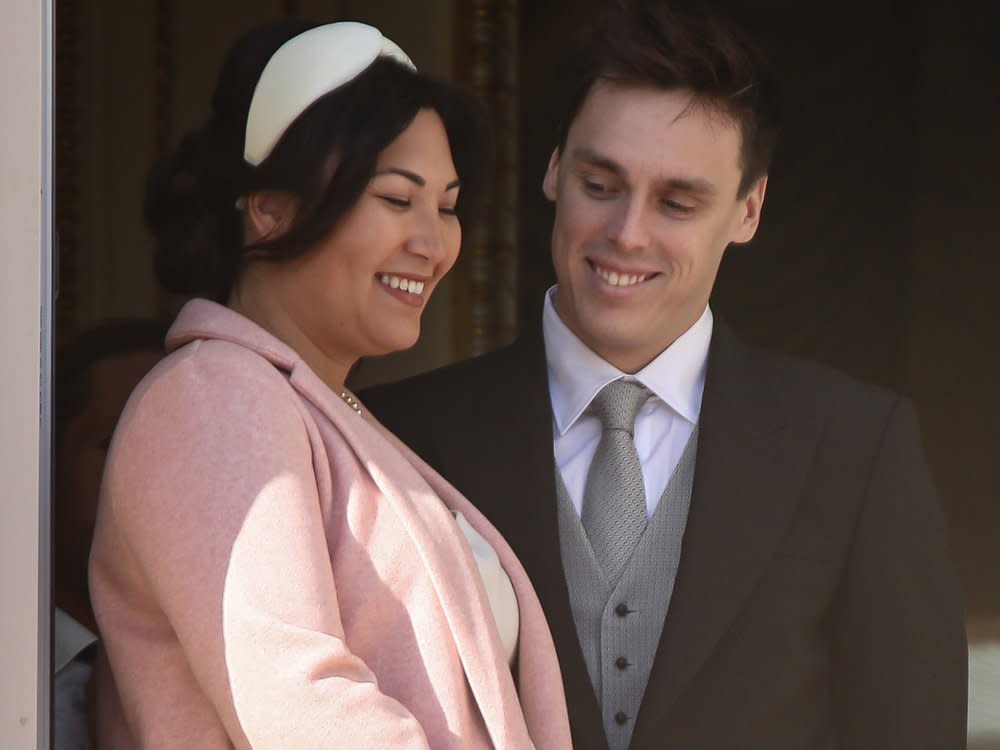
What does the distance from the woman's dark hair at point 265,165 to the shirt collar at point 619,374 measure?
1.63ft

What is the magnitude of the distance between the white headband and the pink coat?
8.4 inches

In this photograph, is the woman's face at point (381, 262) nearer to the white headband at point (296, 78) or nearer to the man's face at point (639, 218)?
the white headband at point (296, 78)

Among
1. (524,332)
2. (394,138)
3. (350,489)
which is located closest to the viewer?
(350,489)

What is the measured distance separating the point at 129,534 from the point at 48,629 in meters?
0.16

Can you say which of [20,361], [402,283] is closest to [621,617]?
[402,283]

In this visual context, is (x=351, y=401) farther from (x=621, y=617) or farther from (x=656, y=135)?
(x=656, y=135)

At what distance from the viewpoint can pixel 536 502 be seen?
2.19m

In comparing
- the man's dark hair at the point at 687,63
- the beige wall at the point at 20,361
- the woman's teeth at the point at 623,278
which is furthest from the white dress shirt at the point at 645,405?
the beige wall at the point at 20,361

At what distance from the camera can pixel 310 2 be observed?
2.74 meters

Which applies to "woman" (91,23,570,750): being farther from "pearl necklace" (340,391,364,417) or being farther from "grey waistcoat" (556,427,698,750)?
"grey waistcoat" (556,427,698,750)

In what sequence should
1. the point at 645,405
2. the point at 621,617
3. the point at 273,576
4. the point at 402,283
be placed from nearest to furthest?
1. the point at 273,576
2. the point at 402,283
3. the point at 621,617
4. the point at 645,405

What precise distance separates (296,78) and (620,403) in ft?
2.40

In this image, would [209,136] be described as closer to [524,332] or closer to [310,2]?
[524,332]

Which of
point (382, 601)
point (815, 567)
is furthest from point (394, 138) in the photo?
point (815, 567)
